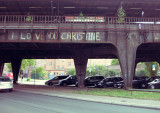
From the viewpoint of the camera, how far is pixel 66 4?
27.5 m

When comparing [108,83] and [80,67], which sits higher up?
[80,67]

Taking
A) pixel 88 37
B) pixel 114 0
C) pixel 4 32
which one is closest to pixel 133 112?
pixel 88 37

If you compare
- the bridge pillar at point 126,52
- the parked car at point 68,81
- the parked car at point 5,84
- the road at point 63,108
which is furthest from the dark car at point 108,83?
the road at point 63,108

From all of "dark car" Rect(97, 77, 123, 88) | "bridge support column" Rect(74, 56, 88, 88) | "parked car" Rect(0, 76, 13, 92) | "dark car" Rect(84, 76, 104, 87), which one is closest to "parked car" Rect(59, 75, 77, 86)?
"dark car" Rect(84, 76, 104, 87)

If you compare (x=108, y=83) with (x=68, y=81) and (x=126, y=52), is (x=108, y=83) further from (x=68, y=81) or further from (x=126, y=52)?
(x=126, y=52)

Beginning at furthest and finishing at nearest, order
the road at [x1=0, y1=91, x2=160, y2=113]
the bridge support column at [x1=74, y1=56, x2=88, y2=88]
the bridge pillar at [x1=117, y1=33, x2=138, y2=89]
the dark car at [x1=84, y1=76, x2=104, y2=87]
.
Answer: the dark car at [x1=84, y1=76, x2=104, y2=87] < the bridge support column at [x1=74, y1=56, x2=88, y2=88] < the bridge pillar at [x1=117, y1=33, x2=138, y2=89] < the road at [x1=0, y1=91, x2=160, y2=113]

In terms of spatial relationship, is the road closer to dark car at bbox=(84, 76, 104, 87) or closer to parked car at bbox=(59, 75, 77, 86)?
dark car at bbox=(84, 76, 104, 87)

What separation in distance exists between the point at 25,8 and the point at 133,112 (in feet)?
84.8

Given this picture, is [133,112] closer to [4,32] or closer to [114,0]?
[4,32]

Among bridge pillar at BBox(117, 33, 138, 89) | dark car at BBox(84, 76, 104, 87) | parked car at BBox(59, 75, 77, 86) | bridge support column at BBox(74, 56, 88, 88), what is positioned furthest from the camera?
parked car at BBox(59, 75, 77, 86)

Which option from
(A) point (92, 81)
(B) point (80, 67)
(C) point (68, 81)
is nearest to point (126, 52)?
(B) point (80, 67)

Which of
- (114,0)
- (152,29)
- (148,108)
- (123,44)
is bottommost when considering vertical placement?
(148,108)

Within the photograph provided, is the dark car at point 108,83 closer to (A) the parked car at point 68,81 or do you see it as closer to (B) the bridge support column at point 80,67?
(B) the bridge support column at point 80,67

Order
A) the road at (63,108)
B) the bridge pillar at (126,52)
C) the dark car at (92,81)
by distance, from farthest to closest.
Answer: the dark car at (92,81) < the bridge pillar at (126,52) < the road at (63,108)
